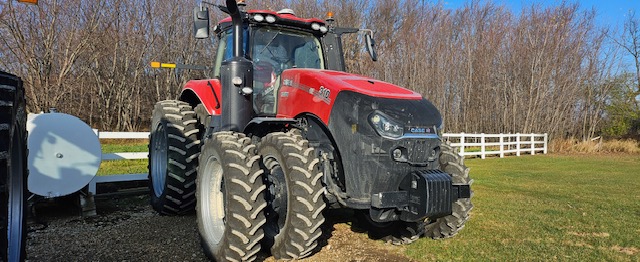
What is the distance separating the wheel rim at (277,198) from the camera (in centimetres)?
358

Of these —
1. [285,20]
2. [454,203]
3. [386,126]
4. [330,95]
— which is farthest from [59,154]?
[454,203]

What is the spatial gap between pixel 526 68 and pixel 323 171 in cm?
2111

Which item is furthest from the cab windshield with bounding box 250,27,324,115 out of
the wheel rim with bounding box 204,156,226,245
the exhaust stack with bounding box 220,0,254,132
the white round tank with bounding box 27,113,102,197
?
the white round tank with bounding box 27,113,102,197

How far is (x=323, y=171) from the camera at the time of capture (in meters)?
3.66

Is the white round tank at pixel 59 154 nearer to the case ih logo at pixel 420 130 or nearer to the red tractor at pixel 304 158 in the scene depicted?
the red tractor at pixel 304 158

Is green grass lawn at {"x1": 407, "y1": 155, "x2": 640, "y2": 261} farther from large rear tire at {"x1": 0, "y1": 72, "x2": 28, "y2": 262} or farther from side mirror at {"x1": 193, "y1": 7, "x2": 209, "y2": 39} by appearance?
large rear tire at {"x1": 0, "y1": 72, "x2": 28, "y2": 262}

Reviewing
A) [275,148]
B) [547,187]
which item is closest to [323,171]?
[275,148]

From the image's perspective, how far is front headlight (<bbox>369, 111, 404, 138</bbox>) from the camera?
133 inches

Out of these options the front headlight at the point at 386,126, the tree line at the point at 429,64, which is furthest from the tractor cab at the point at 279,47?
the tree line at the point at 429,64

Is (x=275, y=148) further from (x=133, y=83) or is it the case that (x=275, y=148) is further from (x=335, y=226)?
(x=133, y=83)

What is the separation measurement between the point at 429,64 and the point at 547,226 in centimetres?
1829

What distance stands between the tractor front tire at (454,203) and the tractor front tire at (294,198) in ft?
3.92

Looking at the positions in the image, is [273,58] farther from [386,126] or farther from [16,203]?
[16,203]

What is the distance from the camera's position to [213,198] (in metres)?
3.92
